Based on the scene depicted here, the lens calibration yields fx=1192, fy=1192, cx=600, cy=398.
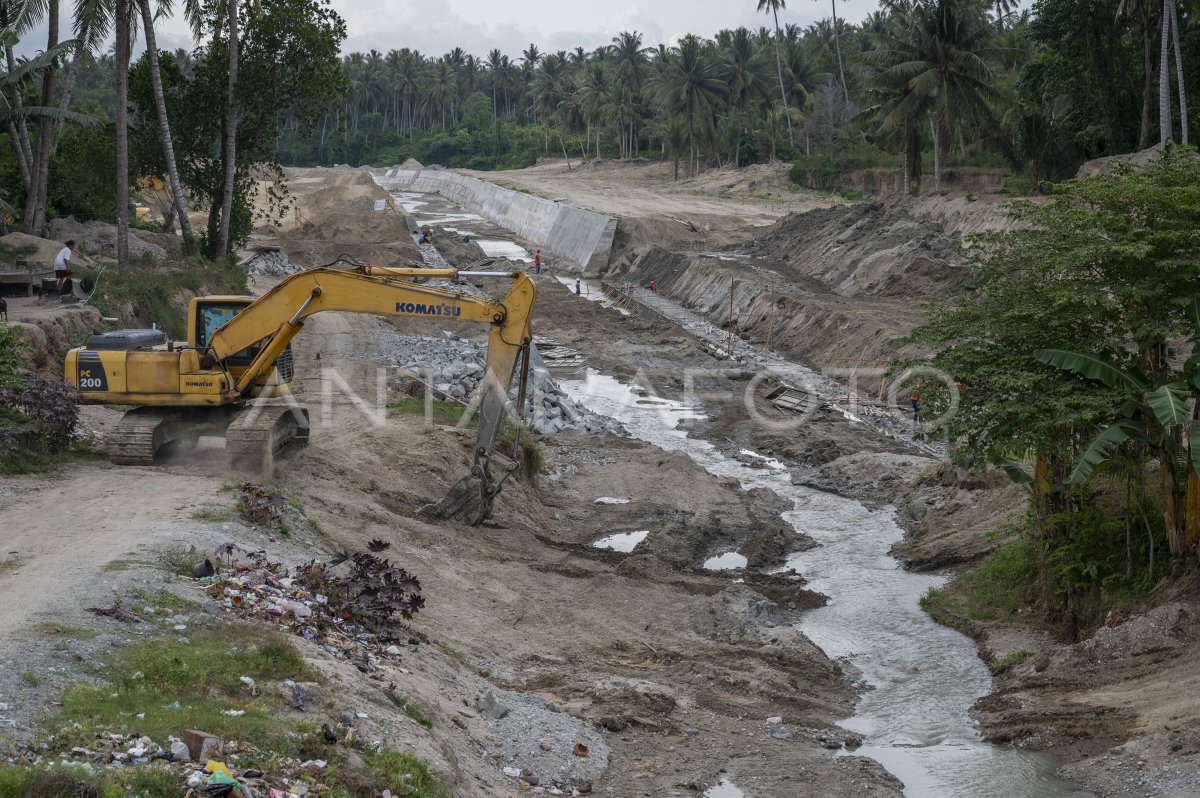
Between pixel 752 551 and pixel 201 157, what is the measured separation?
29.4 m

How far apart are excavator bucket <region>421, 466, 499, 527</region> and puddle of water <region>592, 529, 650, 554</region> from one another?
2.83 meters

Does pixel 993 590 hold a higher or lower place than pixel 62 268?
lower

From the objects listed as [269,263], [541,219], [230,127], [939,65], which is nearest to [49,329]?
[230,127]

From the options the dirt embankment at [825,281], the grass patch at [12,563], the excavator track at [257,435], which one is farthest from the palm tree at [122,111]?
the dirt embankment at [825,281]

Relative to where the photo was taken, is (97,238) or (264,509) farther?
(97,238)

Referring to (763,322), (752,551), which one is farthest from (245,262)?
(752,551)

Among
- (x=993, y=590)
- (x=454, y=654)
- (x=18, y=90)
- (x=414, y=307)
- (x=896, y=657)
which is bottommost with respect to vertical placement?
(x=896, y=657)

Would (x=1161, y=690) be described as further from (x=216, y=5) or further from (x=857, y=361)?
(x=216, y=5)

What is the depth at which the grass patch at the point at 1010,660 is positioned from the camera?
52.7ft

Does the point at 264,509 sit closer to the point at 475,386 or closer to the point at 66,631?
the point at 66,631

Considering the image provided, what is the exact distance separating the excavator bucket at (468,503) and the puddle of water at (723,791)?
8.60 meters

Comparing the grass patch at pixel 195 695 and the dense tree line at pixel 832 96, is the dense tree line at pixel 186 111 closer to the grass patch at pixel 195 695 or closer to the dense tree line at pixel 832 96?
the dense tree line at pixel 832 96

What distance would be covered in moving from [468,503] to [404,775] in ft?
A: 35.2

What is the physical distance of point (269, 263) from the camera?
50.2 m
